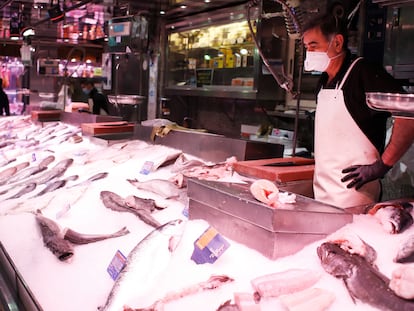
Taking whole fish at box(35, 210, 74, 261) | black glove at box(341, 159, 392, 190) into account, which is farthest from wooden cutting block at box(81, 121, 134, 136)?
black glove at box(341, 159, 392, 190)

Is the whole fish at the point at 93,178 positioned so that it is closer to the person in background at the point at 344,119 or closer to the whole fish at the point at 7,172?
the whole fish at the point at 7,172

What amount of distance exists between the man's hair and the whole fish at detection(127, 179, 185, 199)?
3.20 ft

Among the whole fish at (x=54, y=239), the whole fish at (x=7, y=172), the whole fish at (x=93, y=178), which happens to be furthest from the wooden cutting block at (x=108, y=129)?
the whole fish at (x=54, y=239)

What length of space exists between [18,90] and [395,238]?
473 inches

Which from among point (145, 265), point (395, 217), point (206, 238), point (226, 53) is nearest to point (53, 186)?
point (145, 265)

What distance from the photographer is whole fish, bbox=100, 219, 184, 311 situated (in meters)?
1.67

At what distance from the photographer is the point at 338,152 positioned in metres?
2.11

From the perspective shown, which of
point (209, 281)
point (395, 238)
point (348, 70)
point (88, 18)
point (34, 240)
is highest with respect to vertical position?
point (88, 18)

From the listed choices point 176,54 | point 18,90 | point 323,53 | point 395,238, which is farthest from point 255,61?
point 18,90

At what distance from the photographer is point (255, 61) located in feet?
19.1

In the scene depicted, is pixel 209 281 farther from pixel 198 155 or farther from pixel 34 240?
pixel 198 155

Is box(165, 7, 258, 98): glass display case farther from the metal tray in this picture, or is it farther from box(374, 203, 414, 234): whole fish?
the metal tray

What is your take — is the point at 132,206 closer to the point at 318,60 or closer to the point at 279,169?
the point at 279,169

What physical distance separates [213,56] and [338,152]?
199 inches
